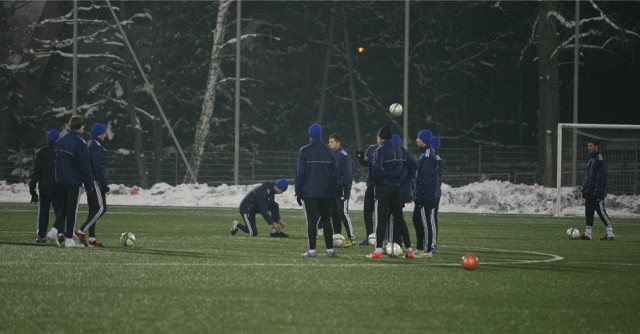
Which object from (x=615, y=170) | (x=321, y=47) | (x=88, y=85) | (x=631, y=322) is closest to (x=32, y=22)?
(x=88, y=85)

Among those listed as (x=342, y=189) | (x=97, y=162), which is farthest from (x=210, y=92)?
(x=97, y=162)

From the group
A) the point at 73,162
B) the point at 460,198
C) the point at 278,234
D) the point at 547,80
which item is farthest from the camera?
the point at 547,80

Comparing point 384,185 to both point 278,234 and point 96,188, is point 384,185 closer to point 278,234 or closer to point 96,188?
point 96,188

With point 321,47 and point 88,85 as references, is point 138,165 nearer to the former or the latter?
point 88,85

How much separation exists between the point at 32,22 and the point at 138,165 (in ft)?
24.8

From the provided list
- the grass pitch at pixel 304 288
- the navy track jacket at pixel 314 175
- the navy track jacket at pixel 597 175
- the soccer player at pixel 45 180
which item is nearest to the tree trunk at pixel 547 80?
the navy track jacket at pixel 597 175

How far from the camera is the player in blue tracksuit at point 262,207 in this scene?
2128 cm

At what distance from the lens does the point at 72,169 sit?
688 inches

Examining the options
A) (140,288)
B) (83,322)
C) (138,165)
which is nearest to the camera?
(83,322)

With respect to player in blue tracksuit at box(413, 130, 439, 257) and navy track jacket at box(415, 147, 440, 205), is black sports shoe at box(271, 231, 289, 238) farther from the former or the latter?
navy track jacket at box(415, 147, 440, 205)

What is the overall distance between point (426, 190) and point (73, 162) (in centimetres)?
559

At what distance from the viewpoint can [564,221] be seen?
1149 inches

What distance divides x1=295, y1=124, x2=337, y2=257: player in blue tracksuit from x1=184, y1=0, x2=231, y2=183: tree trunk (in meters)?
25.2

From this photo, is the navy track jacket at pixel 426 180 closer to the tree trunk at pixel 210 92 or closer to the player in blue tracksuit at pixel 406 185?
the player in blue tracksuit at pixel 406 185
